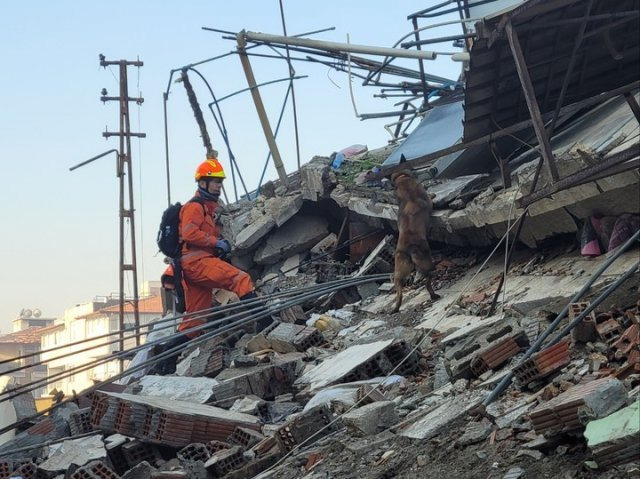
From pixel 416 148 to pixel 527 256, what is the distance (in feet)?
7.92

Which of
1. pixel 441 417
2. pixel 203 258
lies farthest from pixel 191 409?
pixel 203 258

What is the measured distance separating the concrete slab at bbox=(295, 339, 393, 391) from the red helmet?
2.51 m

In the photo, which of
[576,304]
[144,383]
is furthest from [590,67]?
[144,383]

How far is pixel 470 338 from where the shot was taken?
670cm

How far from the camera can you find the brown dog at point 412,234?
8898mm

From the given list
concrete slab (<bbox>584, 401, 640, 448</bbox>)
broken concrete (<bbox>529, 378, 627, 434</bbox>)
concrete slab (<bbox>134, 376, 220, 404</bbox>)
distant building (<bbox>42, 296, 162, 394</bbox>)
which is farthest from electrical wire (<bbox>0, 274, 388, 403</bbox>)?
distant building (<bbox>42, 296, 162, 394</bbox>)

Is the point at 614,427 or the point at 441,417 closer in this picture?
the point at 614,427

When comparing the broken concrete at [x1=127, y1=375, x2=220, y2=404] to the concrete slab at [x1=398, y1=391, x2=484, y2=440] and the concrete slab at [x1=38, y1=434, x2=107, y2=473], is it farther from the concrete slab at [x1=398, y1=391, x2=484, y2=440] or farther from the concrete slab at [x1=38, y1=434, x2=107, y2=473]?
the concrete slab at [x1=398, y1=391, x2=484, y2=440]

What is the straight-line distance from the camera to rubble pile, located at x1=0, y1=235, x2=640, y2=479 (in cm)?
401

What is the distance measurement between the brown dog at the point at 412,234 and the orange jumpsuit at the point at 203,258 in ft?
4.94

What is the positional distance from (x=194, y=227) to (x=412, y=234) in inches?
84.7

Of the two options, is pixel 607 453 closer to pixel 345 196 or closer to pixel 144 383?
pixel 144 383

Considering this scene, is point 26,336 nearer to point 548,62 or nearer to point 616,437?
point 548,62

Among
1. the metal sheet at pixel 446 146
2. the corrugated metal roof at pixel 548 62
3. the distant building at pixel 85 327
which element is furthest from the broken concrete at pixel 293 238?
the distant building at pixel 85 327
